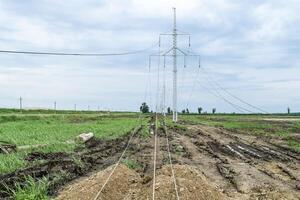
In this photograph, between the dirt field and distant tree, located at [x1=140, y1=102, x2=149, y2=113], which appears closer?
the dirt field

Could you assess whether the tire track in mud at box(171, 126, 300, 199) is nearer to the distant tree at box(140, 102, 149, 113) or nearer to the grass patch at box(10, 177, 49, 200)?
the grass patch at box(10, 177, 49, 200)

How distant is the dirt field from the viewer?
1135 centimetres

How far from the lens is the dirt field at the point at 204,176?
11.4 metres

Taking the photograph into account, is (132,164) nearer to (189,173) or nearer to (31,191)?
(189,173)

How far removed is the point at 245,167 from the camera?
1677 centimetres

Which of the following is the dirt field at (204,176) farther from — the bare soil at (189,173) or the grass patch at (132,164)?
the grass patch at (132,164)

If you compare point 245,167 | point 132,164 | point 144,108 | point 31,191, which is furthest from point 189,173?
point 144,108

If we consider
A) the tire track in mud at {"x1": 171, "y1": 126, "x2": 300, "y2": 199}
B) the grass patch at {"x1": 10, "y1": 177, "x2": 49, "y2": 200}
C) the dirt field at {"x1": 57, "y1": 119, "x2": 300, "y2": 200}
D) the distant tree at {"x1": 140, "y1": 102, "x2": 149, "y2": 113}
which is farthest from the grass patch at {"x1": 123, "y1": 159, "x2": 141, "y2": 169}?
the distant tree at {"x1": 140, "y1": 102, "x2": 149, "y2": 113}

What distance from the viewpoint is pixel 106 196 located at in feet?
36.7

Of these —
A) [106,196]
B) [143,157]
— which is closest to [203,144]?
[143,157]

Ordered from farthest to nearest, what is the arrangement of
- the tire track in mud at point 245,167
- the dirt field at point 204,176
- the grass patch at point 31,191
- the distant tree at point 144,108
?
the distant tree at point 144,108
the tire track in mud at point 245,167
the dirt field at point 204,176
the grass patch at point 31,191

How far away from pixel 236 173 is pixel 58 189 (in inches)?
215

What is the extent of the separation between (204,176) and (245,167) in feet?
10.0

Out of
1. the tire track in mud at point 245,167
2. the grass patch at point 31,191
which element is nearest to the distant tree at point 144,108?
the tire track in mud at point 245,167
